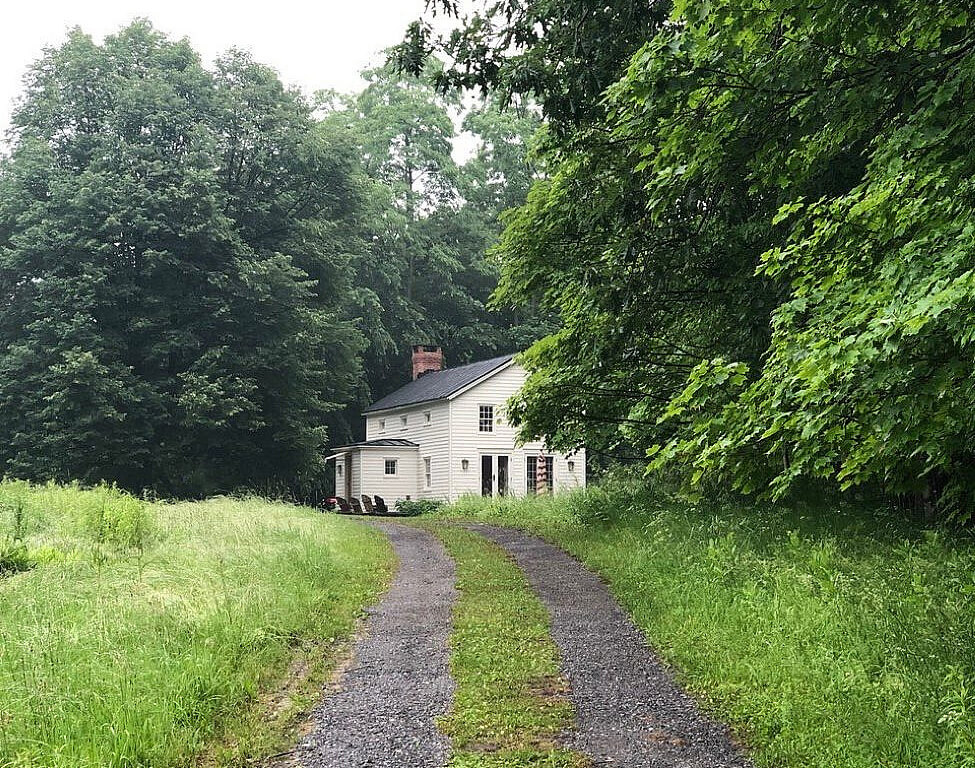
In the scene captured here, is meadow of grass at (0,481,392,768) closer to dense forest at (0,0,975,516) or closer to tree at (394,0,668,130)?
dense forest at (0,0,975,516)

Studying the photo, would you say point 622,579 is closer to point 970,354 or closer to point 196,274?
point 970,354

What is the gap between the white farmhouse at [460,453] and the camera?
31.1 metres

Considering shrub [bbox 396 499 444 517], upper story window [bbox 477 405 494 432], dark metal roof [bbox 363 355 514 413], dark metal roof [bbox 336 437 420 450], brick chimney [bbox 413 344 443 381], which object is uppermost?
brick chimney [bbox 413 344 443 381]

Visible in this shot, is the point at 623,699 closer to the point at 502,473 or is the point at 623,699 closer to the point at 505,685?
the point at 505,685

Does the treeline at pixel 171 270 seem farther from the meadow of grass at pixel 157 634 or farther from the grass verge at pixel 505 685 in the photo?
the grass verge at pixel 505 685

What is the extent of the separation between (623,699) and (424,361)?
3350 centimetres

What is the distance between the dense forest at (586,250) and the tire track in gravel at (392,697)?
2.47 metres

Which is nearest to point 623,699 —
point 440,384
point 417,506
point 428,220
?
point 417,506

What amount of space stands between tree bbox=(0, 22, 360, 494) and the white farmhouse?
113 inches

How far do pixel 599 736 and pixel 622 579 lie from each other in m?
5.03

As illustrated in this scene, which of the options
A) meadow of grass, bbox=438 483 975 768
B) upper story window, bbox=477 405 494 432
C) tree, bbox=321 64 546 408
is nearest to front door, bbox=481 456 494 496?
upper story window, bbox=477 405 494 432

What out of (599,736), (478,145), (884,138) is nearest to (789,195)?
(884,138)

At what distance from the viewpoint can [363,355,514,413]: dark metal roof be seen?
31609mm

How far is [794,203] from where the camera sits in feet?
20.5
